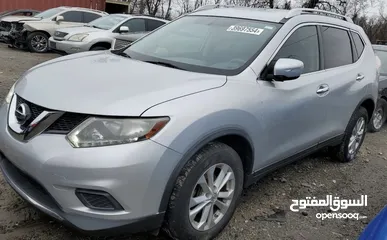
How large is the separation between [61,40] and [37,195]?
8.90 metres

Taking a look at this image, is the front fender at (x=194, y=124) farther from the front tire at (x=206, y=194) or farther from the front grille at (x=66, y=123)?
the front grille at (x=66, y=123)

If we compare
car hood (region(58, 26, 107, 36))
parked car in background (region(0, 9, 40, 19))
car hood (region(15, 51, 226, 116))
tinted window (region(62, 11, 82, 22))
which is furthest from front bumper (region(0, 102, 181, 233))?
parked car in background (region(0, 9, 40, 19))

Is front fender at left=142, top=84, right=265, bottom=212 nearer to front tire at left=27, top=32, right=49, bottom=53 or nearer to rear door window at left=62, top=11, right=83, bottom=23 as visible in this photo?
front tire at left=27, top=32, right=49, bottom=53

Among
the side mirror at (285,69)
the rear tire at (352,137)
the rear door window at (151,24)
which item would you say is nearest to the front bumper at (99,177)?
the side mirror at (285,69)

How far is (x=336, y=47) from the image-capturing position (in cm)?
420

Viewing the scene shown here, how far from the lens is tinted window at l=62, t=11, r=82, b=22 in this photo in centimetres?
1340

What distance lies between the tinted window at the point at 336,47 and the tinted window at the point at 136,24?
7.79 metres

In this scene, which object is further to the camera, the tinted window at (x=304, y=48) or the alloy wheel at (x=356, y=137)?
the alloy wheel at (x=356, y=137)

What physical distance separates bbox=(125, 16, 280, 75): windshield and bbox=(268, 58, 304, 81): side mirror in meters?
0.22

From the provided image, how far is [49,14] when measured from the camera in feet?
44.0

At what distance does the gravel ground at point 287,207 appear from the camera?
288 cm

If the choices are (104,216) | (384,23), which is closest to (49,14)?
(104,216)

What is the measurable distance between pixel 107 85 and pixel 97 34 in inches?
328

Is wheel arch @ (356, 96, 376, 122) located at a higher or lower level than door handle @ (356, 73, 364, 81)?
lower
